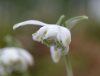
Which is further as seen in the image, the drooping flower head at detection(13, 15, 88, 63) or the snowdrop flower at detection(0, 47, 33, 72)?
the snowdrop flower at detection(0, 47, 33, 72)

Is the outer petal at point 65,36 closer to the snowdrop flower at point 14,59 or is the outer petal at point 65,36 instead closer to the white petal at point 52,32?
the white petal at point 52,32

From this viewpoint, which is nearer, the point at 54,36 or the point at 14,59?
the point at 54,36

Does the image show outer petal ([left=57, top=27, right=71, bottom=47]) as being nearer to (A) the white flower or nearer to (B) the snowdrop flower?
(A) the white flower

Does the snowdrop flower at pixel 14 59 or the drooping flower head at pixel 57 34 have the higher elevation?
the drooping flower head at pixel 57 34

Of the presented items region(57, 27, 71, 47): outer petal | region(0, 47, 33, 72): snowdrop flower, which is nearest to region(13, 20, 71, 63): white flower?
region(57, 27, 71, 47): outer petal

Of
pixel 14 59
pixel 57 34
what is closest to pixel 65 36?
pixel 57 34

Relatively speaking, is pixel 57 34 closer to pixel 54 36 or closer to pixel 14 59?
pixel 54 36

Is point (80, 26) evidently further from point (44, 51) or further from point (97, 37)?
point (44, 51)

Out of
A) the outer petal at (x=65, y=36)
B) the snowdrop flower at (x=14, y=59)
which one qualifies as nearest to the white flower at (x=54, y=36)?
the outer petal at (x=65, y=36)
